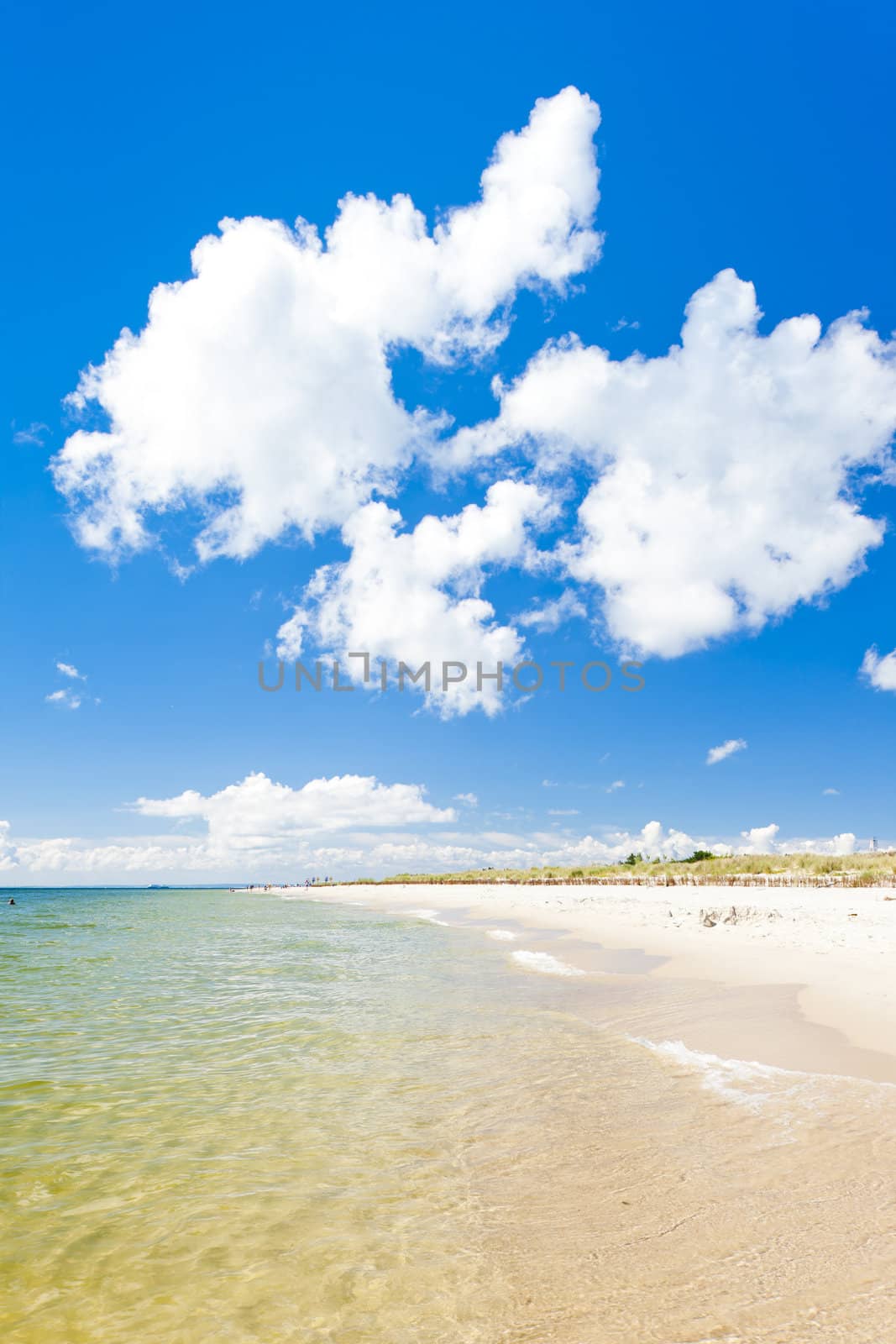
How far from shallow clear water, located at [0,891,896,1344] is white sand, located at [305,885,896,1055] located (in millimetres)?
3208

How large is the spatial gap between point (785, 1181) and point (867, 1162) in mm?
799

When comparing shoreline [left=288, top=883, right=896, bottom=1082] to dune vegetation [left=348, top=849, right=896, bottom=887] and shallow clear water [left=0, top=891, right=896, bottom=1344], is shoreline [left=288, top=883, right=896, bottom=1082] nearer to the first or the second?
shallow clear water [left=0, top=891, right=896, bottom=1344]

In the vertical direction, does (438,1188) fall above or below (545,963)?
above

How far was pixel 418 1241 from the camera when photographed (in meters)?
5.04

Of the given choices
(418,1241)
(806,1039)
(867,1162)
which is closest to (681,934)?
(806,1039)

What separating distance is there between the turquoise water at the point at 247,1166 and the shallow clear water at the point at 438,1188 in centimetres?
3

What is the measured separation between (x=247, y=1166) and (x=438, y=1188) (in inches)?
71.6

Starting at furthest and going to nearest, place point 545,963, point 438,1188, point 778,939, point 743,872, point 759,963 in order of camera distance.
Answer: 1. point 743,872
2. point 778,939
3. point 545,963
4. point 759,963
5. point 438,1188

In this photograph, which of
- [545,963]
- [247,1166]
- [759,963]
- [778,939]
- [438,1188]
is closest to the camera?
[438,1188]

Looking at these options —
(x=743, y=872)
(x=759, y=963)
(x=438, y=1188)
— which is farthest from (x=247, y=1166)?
(x=743, y=872)

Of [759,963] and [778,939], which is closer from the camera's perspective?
[759,963]

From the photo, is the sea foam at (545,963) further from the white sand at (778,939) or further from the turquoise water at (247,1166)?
the turquoise water at (247,1166)

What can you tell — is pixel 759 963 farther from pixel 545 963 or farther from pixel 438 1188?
pixel 438 1188

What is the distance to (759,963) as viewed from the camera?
16484mm
